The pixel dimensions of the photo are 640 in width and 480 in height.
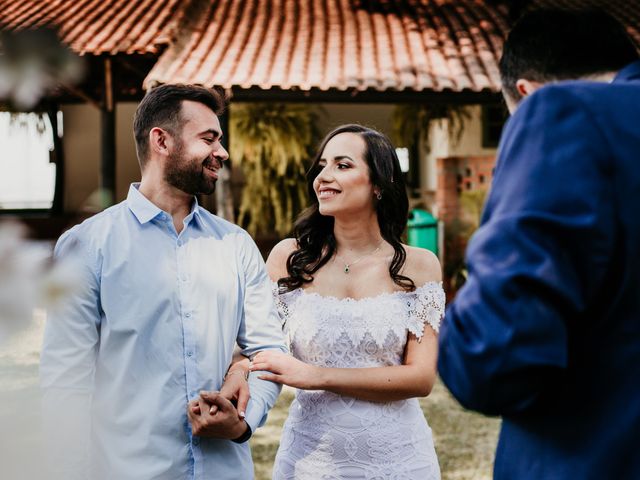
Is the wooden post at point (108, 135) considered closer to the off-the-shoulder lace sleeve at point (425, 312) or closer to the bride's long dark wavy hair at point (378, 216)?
the bride's long dark wavy hair at point (378, 216)

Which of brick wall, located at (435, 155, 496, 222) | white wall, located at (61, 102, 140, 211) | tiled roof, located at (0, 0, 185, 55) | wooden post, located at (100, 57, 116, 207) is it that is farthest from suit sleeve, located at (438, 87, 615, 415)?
white wall, located at (61, 102, 140, 211)

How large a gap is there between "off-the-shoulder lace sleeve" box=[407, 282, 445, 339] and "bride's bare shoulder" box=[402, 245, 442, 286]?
3.1 inches

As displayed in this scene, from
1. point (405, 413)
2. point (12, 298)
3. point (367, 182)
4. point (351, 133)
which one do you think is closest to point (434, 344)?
point (405, 413)

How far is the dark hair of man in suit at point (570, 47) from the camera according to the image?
140 cm

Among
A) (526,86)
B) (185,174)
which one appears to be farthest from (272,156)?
(526,86)

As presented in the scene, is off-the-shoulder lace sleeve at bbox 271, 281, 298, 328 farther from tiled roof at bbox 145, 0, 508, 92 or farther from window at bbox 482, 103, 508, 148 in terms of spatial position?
window at bbox 482, 103, 508, 148

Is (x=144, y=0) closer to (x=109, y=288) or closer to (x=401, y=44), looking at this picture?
(x=401, y=44)

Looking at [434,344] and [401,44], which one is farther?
[401,44]

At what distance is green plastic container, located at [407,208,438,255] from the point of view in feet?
36.1

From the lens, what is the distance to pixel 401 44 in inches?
394

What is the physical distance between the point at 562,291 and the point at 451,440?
503 centimetres

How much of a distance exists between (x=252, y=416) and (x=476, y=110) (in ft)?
33.9

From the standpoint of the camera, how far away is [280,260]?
303cm

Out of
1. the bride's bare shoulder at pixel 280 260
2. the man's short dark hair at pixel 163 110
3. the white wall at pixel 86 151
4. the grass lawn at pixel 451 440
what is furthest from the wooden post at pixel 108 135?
the man's short dark hair at pixel 163 110
